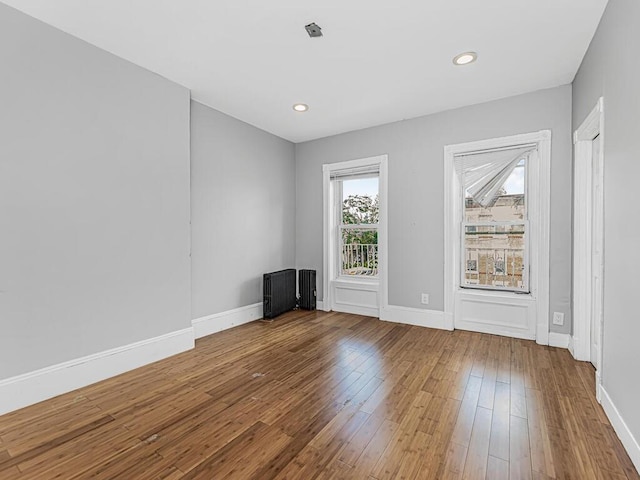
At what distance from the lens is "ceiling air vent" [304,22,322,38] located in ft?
7.32

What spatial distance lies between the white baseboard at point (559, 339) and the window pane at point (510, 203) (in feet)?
4.13

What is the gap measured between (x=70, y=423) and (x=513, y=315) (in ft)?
13.3

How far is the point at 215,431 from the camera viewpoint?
1848 millimetres

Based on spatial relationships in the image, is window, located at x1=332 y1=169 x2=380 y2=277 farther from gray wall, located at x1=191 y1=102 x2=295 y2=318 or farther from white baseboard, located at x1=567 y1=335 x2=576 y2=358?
white baseboard, located at x1=567 y1=335 x2=576 y2=358

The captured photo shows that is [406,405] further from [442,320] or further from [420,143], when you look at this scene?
[420,143]

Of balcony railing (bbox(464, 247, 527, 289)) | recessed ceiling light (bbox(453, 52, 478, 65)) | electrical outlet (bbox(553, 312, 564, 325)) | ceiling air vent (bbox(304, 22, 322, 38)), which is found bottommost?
electrical outlet (bbox(553, 312, 564, 325))

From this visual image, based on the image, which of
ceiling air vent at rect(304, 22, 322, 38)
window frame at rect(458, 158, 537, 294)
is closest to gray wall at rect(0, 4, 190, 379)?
ceiling air vent at rect(304, 22, 322, 38)

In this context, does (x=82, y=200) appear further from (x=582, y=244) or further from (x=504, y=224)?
(x=582, y=244)

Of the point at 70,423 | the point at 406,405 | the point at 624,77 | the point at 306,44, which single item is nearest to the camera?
the point at 624,77

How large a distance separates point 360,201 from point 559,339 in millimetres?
2851

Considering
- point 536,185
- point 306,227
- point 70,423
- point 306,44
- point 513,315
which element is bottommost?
point 70,423

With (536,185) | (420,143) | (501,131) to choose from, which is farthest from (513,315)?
(420,143)

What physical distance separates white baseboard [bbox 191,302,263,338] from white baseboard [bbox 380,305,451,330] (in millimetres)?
1764

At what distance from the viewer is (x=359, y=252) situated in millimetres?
4680
